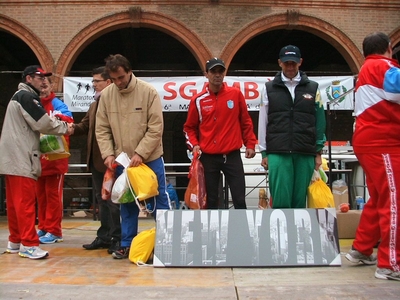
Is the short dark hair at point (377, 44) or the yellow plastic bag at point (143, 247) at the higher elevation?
the short dark hair at point (377, 44)

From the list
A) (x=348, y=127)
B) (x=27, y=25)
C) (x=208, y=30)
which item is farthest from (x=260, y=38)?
(x=27, y=25)

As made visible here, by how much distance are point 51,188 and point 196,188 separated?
1.93 meters

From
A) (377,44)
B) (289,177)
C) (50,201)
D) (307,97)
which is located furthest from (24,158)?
(377,44)

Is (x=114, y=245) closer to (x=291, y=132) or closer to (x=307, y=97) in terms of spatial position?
(x=291, y=132)

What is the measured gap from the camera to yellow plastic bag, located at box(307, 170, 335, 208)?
4531 millimetres

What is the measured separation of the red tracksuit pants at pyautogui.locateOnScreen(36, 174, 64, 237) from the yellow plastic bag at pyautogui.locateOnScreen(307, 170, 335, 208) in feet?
9.58

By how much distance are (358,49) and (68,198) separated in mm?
10020

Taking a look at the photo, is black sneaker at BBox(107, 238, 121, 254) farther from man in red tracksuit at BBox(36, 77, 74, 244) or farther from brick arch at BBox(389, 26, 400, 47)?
brick arch at BBox(389, 26, 400, 47)

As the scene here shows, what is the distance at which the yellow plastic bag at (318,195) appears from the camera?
453cm

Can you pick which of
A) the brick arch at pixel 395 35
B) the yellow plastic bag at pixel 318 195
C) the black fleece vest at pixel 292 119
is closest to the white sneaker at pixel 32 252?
the black fleece vest at pixel 292 119

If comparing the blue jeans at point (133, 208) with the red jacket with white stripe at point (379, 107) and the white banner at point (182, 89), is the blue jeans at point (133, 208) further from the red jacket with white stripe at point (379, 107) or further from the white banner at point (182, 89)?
the white banner at point (182, 89)

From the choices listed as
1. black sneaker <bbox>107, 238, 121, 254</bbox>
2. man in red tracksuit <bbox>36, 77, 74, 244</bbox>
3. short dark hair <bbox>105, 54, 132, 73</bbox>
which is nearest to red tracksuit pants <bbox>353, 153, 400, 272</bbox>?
short dark hair <bbox>105, 54, 132, 73</bbox>

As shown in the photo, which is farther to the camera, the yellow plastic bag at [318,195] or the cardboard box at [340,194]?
the cardboard box at [340,194]

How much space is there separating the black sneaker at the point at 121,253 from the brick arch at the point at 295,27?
8.66m
